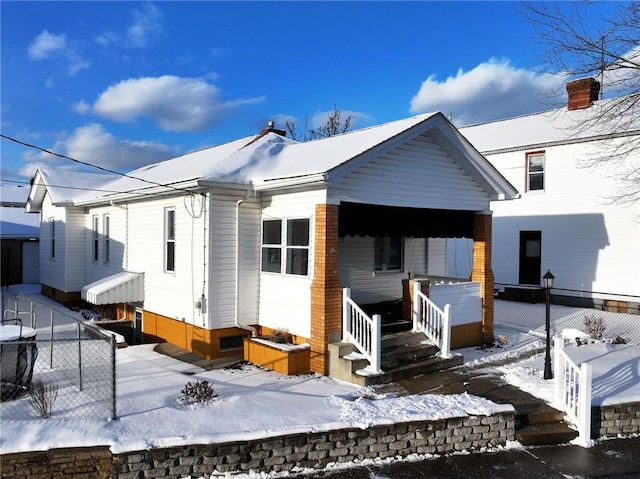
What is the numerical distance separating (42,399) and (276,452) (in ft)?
10.0

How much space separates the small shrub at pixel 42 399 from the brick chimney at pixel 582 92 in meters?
19.4

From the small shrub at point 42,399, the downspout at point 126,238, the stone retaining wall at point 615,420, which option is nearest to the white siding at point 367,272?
the stone retaining wall at point 615,420

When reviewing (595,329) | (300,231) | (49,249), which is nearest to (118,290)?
(300,231)

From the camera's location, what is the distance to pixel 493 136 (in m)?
20.9

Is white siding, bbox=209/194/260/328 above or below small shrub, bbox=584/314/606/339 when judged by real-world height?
above

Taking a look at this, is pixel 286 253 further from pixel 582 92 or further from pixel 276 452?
pixel 582 92

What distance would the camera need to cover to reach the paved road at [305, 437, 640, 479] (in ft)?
19.6

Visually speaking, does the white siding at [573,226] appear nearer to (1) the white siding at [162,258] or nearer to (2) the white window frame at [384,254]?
(2) the white window frame at [384,254]

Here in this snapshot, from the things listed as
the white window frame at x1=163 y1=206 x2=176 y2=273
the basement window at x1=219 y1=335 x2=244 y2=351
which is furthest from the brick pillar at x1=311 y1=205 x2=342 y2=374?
the white window frame at x1=163 y1=206 x2=176 y2=273

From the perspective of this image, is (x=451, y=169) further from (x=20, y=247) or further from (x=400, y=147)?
(x=20, y=247)

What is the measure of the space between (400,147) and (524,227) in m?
10.7

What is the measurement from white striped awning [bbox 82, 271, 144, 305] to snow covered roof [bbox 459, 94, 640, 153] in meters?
14.1

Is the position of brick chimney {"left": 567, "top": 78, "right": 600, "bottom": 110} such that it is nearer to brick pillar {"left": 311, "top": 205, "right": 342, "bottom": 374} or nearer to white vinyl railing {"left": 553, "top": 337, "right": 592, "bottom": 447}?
white vinyl railing {"left": 553, "top": 337, "right": 592, "bottom": 447}

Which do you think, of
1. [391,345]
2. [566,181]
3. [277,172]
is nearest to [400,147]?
[277,172]
